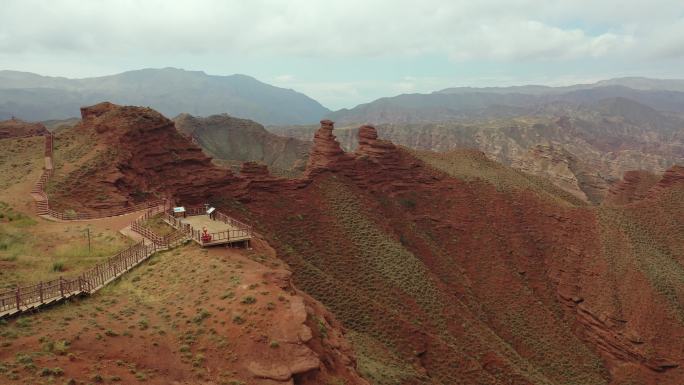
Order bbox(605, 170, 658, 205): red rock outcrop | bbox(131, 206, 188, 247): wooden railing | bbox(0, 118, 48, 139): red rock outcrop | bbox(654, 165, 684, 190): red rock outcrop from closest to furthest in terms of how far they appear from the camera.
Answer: bbox(131, 206, 188, 247): wooden railing, bbox(654, 165, 684, 190): red rock outcrop, bbox(0, 118, 48, 139): red rock outcrop, bbox(605, 170, 658, 205): red rock outcrop

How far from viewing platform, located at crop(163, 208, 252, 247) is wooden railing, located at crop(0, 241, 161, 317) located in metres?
3.20

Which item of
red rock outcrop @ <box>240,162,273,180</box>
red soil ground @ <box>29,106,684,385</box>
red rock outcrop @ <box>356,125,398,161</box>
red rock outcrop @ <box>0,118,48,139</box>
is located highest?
red rock outcrop @ <box>0,118,48,139</box>

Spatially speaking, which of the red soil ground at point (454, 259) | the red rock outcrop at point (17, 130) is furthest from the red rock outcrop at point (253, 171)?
the red rock outcrop at point (17, 130)

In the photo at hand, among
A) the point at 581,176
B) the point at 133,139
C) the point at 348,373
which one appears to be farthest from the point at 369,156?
the point at 581,176

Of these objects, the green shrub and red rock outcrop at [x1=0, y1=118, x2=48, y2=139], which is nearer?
the green shrub

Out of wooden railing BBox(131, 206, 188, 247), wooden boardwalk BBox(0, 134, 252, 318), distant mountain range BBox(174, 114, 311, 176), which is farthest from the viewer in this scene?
distant mountain range BBox(174, 114, 311, 176)

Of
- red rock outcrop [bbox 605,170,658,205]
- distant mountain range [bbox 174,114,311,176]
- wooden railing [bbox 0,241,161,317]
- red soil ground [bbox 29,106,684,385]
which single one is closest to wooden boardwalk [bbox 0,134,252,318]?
wooden railing [bbox 0,241,161,317]

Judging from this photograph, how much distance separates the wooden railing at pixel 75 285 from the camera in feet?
73.5

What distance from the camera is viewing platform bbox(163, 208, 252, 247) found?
33406 mm

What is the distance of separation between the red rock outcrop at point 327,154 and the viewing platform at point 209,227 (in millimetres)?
22219

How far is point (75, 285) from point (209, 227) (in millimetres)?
13755

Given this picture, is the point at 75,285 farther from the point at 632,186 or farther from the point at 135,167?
the point at 632,186

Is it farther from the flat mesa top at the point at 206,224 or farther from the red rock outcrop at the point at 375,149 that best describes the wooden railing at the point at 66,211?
the red rock outcrop at the point at 375,149

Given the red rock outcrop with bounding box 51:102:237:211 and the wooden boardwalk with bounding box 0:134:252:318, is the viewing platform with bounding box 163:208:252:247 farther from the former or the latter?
the red rock outcrop with bounding box 51:102:237:211
